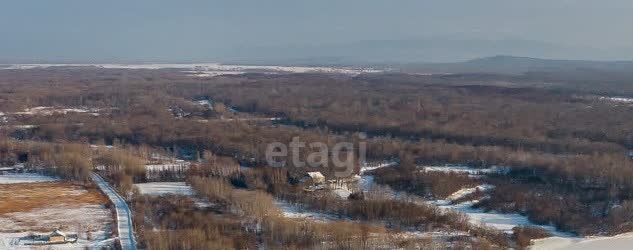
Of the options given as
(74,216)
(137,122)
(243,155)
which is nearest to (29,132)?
(137,122)

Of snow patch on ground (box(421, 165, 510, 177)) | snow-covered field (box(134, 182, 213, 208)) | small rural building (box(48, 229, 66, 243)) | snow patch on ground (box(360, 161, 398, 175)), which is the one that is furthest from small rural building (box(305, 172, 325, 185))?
small rural building (box(48, 229, 66, 243))

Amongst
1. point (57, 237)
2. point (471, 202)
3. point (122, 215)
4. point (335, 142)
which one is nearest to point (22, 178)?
point (122, 215)

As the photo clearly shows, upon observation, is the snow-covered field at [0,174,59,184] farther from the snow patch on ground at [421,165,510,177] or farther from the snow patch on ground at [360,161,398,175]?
the snow patch on ground at [421,165,510,177]

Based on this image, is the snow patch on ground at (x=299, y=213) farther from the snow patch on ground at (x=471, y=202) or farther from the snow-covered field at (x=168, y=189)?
the snow-covered field at (x=168, y=189)

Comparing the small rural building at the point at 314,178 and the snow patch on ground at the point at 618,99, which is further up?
the snow patch on ground at the point at 618,99

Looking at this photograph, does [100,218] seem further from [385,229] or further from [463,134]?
[463,134]

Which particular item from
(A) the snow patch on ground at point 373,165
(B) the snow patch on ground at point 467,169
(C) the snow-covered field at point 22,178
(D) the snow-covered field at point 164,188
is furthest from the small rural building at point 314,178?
(C) the snow-covered field at point 22,178

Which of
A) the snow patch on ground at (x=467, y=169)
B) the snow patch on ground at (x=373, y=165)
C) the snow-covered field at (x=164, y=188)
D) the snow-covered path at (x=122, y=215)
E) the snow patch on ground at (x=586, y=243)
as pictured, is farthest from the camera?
the snow patch on ground at (x=373, y=165)
